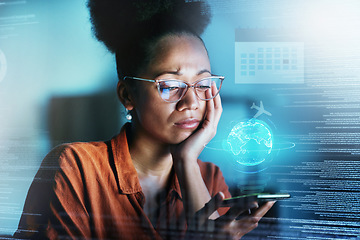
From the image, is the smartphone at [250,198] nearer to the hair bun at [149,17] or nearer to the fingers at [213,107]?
the fingers at [213,107]

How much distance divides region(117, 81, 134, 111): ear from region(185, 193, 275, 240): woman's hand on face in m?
0.42

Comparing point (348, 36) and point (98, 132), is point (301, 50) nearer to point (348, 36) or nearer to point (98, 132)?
point (348, 36)

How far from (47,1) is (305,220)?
47.6 inches

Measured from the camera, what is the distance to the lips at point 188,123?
3.54 ft

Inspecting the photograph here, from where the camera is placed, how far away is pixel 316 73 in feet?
3.32

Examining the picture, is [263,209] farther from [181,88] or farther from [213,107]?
[181,88]

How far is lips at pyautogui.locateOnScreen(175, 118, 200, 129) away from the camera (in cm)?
108

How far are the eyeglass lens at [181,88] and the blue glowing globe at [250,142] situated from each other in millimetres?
146

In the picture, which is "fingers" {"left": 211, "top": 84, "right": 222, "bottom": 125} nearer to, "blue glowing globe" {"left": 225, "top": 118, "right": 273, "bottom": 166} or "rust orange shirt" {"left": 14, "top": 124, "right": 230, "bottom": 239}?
"blue glowing globe" {"left": 225, "top": 118, "right": 273, "bottom": 166}

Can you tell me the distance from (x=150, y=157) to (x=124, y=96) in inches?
9.1

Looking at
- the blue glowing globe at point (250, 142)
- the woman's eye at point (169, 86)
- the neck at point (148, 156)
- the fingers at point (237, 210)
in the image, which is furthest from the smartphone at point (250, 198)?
the woman's eye at point (169, 86)

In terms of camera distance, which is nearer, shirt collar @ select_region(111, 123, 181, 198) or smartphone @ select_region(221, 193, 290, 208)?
smartphone @ select_region(221, 193, 290, 208)

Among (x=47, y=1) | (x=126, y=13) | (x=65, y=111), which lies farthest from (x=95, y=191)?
(x=47, y=1)

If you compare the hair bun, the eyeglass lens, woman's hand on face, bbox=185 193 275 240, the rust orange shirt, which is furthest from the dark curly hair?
woman's hand on face, bbox=185 193 275 240
